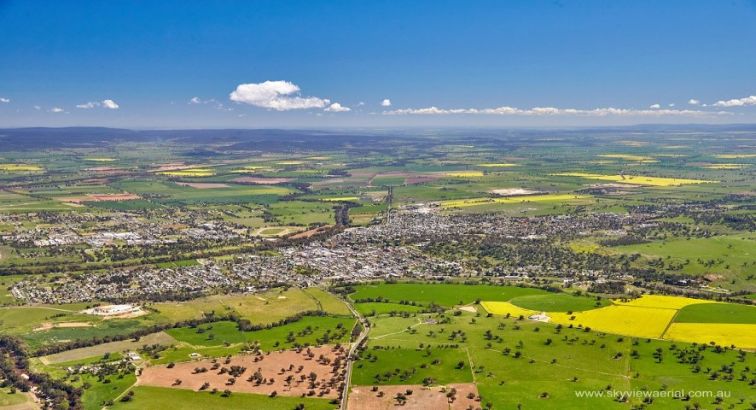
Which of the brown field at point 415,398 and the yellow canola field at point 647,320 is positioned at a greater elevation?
the yellow canola field at point 647,320

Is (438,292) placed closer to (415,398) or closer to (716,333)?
(415,398)

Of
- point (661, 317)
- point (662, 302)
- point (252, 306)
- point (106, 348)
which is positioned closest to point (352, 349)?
point (252, 306)

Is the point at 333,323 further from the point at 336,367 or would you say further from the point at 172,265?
the point at 172,265

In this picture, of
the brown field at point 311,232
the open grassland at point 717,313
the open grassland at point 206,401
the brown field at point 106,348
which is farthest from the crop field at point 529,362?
the brown field at point 311,232

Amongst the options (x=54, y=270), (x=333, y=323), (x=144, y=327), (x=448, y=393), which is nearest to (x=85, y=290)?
(x=54, y=270)

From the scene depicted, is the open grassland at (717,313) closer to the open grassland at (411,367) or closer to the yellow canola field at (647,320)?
the yellow canola field at (647,320)

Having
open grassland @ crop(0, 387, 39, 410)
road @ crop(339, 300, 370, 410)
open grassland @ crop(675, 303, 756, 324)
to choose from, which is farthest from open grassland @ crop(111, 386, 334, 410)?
open grassland @ crop(675, 303, 756, 324)
